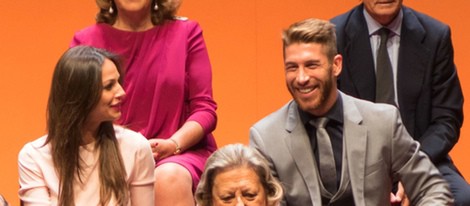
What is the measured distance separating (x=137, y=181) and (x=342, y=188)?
0.58 metres

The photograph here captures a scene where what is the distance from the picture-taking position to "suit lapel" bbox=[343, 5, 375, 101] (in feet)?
11.7

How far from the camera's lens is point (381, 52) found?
11.8 ft

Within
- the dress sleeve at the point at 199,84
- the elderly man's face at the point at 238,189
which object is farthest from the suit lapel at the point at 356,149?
the dress sleeve at the point at 199,84

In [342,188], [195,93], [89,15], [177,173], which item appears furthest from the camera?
[89,15]

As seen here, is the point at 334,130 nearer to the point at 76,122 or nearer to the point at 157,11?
the point at 76,122

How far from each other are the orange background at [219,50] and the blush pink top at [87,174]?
159 cm

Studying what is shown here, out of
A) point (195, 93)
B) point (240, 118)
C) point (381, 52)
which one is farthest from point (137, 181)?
point (240, 118)

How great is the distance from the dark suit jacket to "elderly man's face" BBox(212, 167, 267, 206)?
0.83m

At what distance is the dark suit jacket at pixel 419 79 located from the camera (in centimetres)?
356

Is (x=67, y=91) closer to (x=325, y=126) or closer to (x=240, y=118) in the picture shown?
(x=325, y=126)

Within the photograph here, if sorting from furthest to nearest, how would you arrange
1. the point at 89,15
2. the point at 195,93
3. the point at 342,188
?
the point at 89,15 < the point at 195,93 < the point at 342,188

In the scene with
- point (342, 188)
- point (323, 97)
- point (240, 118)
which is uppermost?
point (323, 97)

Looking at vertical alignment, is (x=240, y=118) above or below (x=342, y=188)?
below

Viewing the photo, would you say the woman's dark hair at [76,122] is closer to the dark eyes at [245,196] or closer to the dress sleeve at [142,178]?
the dress sleeve at [142,178]
